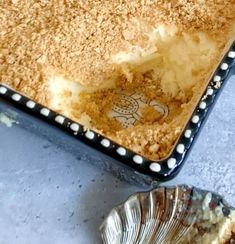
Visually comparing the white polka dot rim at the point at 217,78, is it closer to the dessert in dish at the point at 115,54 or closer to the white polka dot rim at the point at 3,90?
the dessert in dish at the point at 115,54

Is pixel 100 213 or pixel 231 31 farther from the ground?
pixel 231 31

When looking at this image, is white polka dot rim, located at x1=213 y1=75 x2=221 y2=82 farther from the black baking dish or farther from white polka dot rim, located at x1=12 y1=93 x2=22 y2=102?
white polka dot rim, located at x1=12 y1=93 x2=22 y2=102

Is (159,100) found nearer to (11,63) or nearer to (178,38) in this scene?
(178,38)

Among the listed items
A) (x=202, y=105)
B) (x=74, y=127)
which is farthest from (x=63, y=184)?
(x=202, y=105)

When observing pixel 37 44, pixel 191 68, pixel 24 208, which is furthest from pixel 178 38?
pixel 24 208

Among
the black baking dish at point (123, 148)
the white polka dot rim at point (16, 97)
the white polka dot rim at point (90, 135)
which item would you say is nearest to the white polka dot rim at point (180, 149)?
the black baking dish at point (123, 148)

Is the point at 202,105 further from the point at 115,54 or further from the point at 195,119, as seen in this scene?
the point at 115,54
